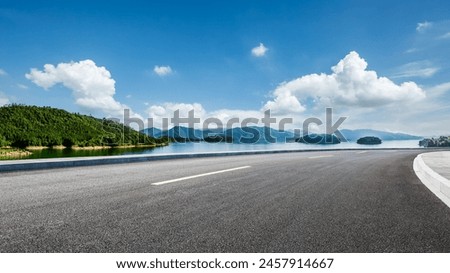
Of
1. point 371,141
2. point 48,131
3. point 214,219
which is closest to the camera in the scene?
point 214,219

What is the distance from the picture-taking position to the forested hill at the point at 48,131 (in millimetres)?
131000

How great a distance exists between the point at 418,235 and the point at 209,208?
2.25m

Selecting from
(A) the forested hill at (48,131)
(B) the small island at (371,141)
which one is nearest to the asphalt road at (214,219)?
(A) the forested hill at (48,131)

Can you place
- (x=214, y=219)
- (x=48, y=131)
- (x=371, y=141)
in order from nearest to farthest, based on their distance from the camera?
(x=214, y=219) → (x=48, y=131) → (x=371, y=141)

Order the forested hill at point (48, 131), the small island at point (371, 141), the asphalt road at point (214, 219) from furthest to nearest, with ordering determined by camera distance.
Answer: the small island at point (371, 141) → the forested hill at point (48, 131) → the asphalt road at point (214, 219)

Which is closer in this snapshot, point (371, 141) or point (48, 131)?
point (48, 131)

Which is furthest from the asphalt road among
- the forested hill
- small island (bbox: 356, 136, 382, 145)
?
small island (bbox: 356, 136, 382, 145)

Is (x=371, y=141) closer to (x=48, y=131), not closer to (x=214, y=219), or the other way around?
(x=214, y=219)

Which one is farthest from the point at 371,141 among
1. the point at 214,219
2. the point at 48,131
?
the point at 48,131

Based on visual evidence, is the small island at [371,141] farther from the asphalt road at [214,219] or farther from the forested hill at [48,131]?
the asphalt road at [214,219]

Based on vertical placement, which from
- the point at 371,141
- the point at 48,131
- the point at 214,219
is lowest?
the point at 214,219

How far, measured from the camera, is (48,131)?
146000mm

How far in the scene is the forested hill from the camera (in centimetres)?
13100
